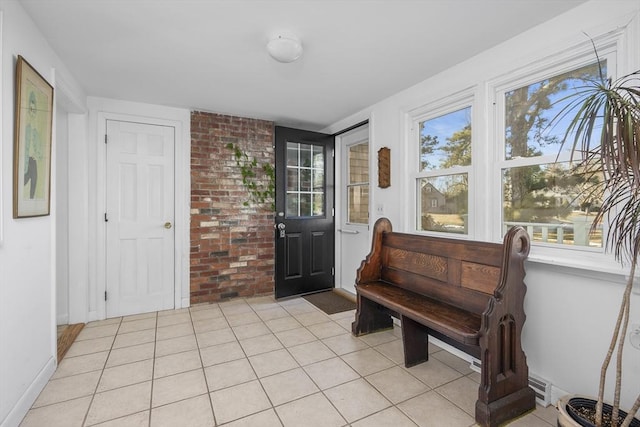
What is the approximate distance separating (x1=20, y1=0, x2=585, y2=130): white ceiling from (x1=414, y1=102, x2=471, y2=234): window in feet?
1.39

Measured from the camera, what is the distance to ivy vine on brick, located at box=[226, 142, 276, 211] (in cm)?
384

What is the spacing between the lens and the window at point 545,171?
1805 millimetres

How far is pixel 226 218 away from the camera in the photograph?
3.78 m

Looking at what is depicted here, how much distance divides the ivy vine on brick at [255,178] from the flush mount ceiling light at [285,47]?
188 centimetres

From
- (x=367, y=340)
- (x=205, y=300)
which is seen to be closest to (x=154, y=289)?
(x=205, y=300)

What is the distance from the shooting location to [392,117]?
122 inches

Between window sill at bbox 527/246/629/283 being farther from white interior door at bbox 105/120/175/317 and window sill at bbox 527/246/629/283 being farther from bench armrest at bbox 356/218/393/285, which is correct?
white interior door at bbox 105/120/175/317

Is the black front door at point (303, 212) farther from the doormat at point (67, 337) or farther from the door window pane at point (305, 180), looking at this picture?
the doormat at point (67, 337)

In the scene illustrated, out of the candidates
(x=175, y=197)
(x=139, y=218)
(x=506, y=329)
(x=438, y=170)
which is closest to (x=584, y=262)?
(x=506, y=329)

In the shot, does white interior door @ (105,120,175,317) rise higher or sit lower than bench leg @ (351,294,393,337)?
higher

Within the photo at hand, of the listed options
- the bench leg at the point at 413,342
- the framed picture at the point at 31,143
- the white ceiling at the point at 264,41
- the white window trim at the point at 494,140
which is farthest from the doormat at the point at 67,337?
the white window trim at the point at 494,140

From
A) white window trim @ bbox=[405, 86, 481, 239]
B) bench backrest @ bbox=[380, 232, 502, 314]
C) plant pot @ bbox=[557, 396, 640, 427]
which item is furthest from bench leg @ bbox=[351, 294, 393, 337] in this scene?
plant pot @ bbox=[557, 396, 640, 427]

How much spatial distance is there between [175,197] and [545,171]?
137 inches

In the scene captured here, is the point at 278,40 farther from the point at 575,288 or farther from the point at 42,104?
the point at 575,288
